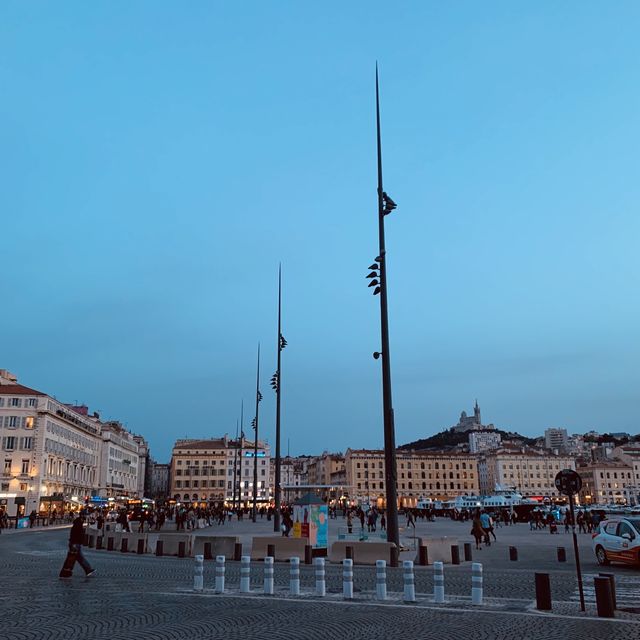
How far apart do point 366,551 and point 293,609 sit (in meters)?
8.75

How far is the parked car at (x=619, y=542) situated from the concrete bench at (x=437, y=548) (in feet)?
13.7

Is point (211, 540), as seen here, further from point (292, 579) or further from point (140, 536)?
point (292, 579)

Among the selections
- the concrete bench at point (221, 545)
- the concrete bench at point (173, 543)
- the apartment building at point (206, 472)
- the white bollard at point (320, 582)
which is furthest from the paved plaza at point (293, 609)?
the apartment building at point (206, 472)

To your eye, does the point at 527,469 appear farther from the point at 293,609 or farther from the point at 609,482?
the point at 293,609

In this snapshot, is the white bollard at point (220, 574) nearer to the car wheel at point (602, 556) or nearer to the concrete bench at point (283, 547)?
the concrete bench at point (283, 547)

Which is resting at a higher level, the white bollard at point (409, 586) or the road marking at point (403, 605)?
the white bollard at point (409, 586)

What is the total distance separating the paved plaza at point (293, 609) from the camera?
9727mm

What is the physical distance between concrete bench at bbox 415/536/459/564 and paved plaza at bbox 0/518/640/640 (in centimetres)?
156

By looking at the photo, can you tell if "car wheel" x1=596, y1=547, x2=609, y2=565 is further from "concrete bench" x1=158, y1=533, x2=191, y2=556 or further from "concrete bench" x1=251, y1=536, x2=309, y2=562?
"concrete bench" x1=158, y1=533, x2=191, y2=556

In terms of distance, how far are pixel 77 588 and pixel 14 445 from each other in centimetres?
6758

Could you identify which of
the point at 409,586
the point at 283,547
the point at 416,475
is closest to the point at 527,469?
the point at 416,475

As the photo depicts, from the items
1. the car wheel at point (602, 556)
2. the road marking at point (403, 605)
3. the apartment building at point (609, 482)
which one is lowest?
the road marking at point (403, 605)

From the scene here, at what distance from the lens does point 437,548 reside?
20578 mm

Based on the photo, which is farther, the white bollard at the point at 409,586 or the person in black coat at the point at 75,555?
the person in black coat at the point at 75,555
